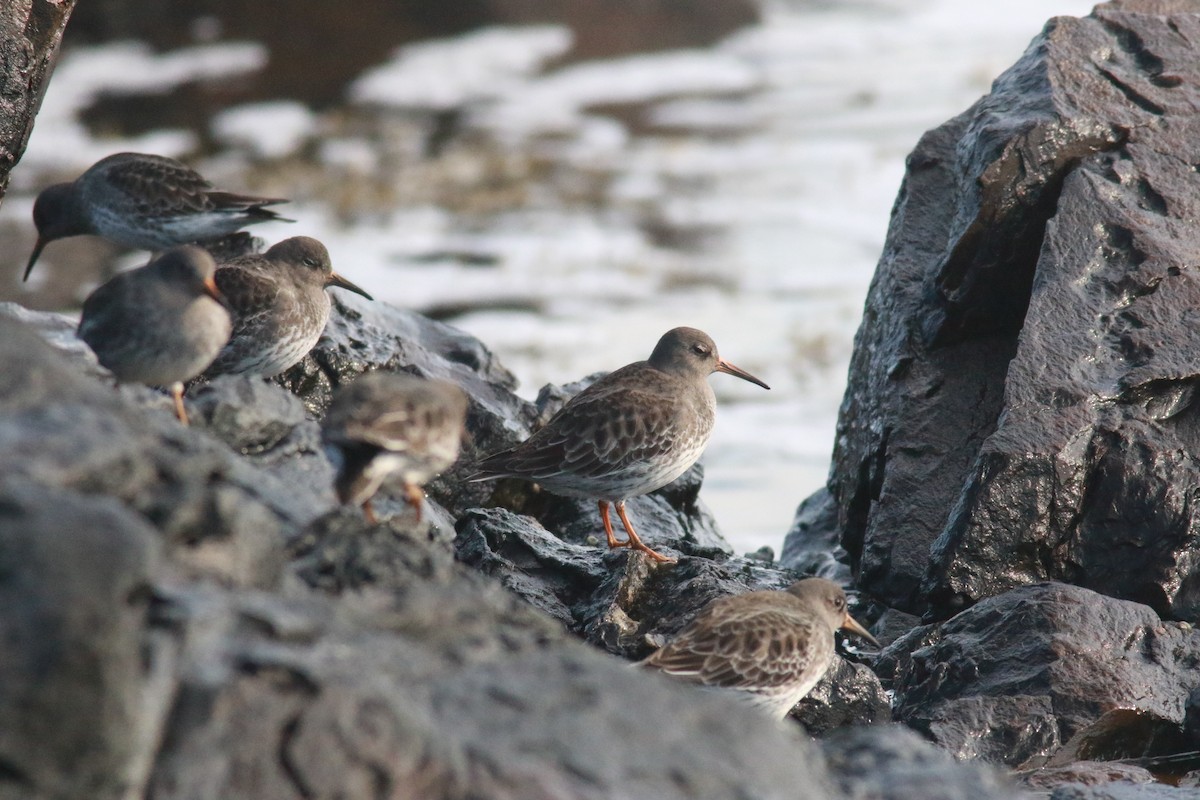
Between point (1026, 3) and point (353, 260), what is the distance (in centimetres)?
1737

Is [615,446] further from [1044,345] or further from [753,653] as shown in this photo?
[1044,345]

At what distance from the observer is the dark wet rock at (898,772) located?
436 centimetres

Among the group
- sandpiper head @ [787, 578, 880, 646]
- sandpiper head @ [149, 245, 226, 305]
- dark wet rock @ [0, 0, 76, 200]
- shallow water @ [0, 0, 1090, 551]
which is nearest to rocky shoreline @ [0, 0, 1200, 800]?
sandpiper head @ [787, 578, 880, 646]

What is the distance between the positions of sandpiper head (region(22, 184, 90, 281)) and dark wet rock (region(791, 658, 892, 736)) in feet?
21.5

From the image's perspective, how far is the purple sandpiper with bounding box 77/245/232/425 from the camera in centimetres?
634

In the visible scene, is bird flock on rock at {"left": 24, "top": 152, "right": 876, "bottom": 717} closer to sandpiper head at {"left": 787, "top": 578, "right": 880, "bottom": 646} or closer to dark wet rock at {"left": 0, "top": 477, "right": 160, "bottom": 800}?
sandpiper head at {"left": 787, "top": 578, "right": 880, "bottom": 646}

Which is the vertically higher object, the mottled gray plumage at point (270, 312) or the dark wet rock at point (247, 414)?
the dark wet rock at point (247, 414)

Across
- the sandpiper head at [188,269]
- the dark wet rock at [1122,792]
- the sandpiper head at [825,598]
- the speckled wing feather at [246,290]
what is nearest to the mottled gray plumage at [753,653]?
the sandpiper head at [825,598]

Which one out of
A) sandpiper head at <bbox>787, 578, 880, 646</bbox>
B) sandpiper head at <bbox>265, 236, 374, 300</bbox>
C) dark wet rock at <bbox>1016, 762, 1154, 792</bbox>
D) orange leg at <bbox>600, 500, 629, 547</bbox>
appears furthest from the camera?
sandpiper head at <bbox>265, 236, 374, 300</bbox>

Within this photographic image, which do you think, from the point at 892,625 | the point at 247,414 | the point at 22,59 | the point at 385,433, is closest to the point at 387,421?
the point at 385,433

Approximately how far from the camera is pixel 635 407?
8.66 meters

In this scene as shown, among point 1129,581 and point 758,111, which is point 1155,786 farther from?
point 758,111

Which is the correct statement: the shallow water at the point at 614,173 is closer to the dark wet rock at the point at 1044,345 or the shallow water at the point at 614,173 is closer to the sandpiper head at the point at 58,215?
Result: the dark wet rock at the point at 1044,345

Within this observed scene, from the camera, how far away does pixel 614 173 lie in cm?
2448
